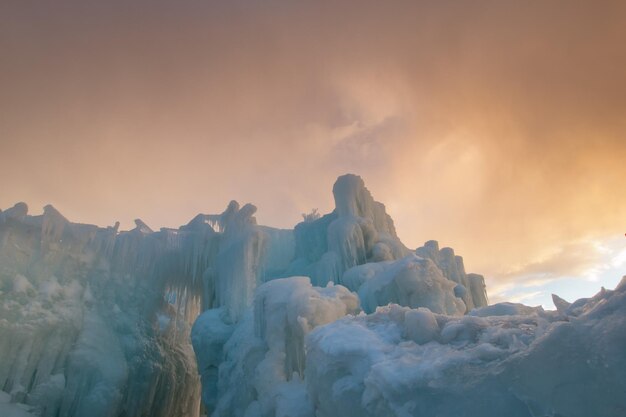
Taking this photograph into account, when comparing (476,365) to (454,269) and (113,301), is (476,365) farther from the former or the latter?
(454,269)

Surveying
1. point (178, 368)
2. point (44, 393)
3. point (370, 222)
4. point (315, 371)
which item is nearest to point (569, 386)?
point (315, 371)

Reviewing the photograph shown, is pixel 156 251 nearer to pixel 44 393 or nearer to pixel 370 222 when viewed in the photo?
pixel 44 393

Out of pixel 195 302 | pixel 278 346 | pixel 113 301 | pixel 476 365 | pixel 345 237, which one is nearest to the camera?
pixel 476 365

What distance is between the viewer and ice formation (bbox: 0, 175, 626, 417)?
15.6ft

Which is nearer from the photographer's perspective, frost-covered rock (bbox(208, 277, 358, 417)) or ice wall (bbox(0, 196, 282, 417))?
frost-covered rock (bbox(208, 277, 358, 417))

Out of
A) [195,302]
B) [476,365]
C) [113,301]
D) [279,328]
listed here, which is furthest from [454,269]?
[476,365]

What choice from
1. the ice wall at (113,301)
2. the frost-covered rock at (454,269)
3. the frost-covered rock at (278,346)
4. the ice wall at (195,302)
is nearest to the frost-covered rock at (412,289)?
the ice wall at (195,302)

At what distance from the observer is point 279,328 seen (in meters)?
11.5

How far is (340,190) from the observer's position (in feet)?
68.1

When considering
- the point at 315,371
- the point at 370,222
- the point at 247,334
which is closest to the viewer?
the point at 315,371

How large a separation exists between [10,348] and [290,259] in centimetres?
1292

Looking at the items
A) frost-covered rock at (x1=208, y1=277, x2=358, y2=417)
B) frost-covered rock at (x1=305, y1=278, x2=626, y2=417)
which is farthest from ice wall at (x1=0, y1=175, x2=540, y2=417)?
frost-covered rock at (x1=305, y1=278, x2=626, y2=417)

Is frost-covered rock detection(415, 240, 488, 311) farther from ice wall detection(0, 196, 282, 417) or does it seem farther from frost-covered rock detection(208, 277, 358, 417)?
frost-covered rock detection(208, 277, 358, 417)

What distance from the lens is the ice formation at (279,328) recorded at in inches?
188
